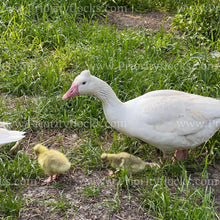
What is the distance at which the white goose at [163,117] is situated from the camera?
428cm

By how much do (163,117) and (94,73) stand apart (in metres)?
1.64

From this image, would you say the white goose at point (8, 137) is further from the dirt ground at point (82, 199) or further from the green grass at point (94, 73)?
the dirt ground at point (82, 199)

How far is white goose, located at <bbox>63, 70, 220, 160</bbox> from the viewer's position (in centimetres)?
428

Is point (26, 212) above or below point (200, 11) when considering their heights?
below

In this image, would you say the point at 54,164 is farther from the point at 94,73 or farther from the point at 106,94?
the point at 94,73

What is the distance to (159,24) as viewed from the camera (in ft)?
24.3

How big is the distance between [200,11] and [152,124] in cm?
330

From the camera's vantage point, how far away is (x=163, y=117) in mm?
4293

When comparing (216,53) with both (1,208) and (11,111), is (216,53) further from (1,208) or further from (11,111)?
(1,208)

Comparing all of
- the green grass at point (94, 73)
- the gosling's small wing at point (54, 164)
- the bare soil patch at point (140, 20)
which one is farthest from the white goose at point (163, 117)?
the bare soil patch at point (140, 20)

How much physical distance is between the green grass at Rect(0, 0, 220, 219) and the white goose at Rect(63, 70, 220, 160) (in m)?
0.34

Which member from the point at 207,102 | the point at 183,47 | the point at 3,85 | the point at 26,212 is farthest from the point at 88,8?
the point at 26,212

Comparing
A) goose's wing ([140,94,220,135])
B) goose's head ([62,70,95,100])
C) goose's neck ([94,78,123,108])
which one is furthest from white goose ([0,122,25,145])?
goose's wing ([140,94,220,135])

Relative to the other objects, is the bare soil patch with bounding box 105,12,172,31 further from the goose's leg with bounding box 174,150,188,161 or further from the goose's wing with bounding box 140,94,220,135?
the goose's leg with bounding box 174,150,188,161
